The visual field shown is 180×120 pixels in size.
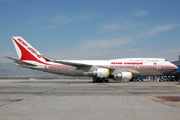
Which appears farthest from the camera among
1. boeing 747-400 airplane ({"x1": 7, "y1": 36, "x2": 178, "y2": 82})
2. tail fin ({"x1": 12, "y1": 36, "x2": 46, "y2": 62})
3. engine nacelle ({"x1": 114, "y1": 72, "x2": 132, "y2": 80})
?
tail fin ({"x1": 12, "y1": 36, "x2": 46, "y2": 62})

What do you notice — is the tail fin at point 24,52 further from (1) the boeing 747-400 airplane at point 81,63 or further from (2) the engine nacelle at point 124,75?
(2) the engine nacelle at point 124,75

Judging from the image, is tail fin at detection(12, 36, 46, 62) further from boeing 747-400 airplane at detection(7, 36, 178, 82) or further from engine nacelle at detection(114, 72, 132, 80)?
engine nacelle at detection(114, 72, 132, 80)

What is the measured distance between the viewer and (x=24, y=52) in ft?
119

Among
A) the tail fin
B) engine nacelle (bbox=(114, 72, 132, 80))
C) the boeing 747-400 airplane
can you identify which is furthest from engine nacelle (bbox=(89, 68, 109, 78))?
the tail fin

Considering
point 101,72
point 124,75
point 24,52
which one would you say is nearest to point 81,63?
point 101,72

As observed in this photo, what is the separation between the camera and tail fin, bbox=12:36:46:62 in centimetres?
3609

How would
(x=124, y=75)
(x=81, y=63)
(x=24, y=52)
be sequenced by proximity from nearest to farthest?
(x=124, y=75), (x=81, y=63), (x=24, y=52)

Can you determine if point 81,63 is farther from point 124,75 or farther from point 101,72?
point 124,75

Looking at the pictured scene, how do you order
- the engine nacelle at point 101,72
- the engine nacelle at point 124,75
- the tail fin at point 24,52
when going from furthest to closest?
the tail fin at point 24,52 < the engine nacelle at point 124,75 < the engine nacelle at point 101,72

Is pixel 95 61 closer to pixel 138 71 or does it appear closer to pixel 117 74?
pixel 117 74

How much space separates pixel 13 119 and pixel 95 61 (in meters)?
30.7

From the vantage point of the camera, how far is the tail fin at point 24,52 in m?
36.1

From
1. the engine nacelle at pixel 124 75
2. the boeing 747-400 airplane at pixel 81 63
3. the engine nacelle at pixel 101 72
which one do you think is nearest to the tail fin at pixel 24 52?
the boeing 747-400 airplane at pixel 81 63

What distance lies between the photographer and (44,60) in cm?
3612
